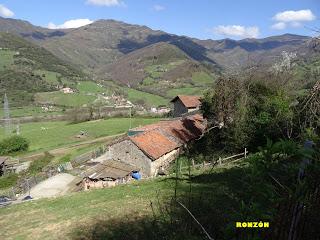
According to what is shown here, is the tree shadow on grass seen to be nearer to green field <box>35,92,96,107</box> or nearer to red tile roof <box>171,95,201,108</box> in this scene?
red tile roof <box>171,95,201,108</box>

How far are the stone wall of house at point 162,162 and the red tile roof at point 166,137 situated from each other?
A: 58 centimetres

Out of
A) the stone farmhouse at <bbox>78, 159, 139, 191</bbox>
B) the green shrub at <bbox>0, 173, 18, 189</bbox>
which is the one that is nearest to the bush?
the green shrub at <bbox>0, 173, 18, 189</bbox>

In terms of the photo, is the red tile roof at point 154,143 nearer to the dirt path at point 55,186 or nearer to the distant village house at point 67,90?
the dirt path at point 55,186

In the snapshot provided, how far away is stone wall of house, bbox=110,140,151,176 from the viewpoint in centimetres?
3862

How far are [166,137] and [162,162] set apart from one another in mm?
4379

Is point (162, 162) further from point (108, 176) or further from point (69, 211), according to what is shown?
point (69, 211)

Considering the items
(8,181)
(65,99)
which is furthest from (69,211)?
(65,99)

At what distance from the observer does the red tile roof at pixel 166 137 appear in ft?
129

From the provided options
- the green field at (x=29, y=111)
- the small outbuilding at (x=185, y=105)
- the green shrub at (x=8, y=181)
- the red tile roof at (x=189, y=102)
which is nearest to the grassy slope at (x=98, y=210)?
the green shrub at (x=8, y=181)

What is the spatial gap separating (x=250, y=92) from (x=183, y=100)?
36.1 meters

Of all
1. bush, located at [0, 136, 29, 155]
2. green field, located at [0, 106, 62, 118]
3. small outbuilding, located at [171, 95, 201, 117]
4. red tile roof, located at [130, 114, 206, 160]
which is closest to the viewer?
red tile roof, located at [130, 114, 206, 160]

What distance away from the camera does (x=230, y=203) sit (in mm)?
11555

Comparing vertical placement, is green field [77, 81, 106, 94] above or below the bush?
above

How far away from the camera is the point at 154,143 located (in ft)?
133
